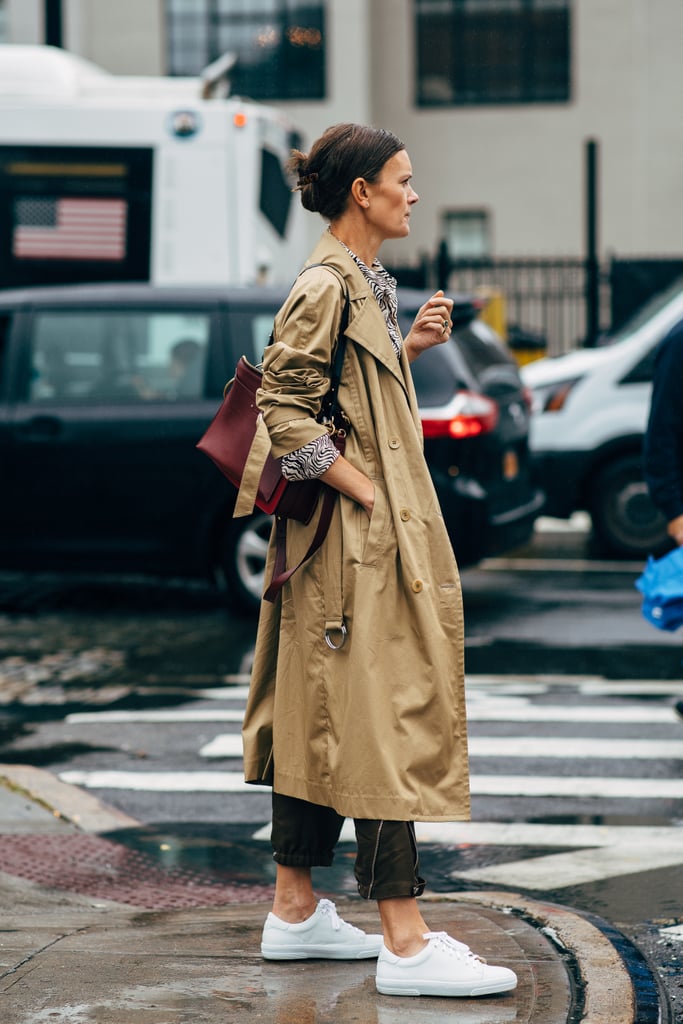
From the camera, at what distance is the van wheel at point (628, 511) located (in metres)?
11.5

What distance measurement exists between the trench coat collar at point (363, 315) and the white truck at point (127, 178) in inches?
320

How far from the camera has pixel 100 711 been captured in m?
7.34

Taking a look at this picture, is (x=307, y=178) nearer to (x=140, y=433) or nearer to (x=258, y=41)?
(x=140, y=433)

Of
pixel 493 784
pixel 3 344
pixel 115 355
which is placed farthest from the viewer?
pixel 3 344

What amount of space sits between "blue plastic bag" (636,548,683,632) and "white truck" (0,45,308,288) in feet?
22.5

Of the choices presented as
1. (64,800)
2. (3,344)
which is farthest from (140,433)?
(64,800)

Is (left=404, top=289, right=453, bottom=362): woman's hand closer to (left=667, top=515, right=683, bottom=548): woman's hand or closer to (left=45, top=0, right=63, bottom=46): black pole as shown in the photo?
(left=667, top=515, right=683, bottom=548): woman's hand

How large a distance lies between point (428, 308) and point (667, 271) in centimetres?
1580

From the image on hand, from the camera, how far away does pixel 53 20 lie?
16.1 meters

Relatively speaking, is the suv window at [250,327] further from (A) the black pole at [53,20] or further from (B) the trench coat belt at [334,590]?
(A) the black pole at [53,20]

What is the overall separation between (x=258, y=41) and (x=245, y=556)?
19.8 meters

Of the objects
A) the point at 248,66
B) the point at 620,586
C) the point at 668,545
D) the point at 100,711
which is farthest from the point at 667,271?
the point at 100,711

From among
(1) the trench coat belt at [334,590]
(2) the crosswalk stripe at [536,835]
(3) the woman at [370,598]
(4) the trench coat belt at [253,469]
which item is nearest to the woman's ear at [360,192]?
(3) the woman at [370,598]

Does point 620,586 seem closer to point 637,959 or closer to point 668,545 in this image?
point 668,545
